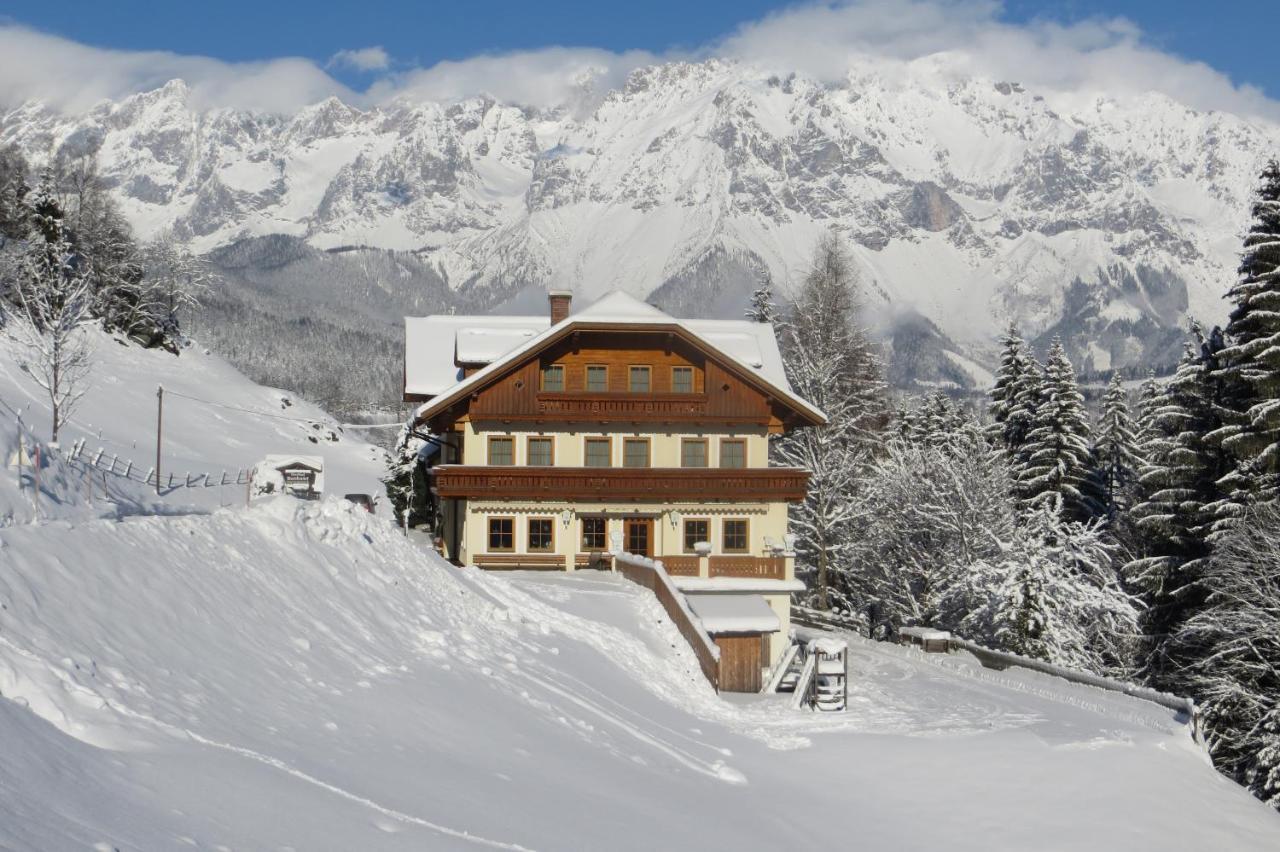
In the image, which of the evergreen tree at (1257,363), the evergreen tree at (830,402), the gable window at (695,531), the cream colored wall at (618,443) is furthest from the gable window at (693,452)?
the evergreen tree at (1257,363)

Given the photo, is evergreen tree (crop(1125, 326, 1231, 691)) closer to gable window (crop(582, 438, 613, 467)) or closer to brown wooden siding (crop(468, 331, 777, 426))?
brown wooden siding (crop(468, 331, 777, 426))

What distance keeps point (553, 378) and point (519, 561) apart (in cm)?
618

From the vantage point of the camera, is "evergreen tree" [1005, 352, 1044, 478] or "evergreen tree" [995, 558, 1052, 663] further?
"evergreen tree" [1005, 352, 1044, 478]

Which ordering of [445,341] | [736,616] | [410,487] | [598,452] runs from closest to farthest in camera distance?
[736,616], [598,452], [445,341], [410,487]

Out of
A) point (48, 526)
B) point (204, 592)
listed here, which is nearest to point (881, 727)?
point (204, 592)

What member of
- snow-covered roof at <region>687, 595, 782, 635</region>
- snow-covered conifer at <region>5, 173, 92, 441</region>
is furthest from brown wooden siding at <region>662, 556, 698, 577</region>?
snow-covered conifer at <region>5, 173, 92, 441</region>

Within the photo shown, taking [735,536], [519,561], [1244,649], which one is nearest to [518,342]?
[519,561]

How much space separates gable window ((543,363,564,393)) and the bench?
5558mm

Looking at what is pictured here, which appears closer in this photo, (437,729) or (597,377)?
(437,729)

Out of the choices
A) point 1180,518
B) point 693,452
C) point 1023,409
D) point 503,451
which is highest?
point 1023,409

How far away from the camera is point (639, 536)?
131 feet

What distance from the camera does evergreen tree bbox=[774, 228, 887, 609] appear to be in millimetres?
47094

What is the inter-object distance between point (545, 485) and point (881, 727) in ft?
57.7

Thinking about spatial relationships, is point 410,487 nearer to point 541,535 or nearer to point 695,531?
point 541,535
